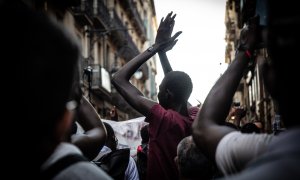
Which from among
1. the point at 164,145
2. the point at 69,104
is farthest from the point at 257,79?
the point at 69,104

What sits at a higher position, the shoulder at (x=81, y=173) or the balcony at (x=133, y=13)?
the balcony at (x=133, y=13)

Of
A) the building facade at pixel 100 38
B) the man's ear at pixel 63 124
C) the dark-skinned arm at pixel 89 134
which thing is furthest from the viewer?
the building facade at pixel 100 38

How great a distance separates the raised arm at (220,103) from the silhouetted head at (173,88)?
121cm

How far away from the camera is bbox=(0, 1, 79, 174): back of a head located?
1032 mm

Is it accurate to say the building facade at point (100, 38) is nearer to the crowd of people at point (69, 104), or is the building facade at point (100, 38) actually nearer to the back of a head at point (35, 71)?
the crowd of people at point (69, 104)

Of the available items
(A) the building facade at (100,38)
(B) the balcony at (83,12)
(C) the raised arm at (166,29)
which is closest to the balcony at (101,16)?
(A) the building facade at (100,38)

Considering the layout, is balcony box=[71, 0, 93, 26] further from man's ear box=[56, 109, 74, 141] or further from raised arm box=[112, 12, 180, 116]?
man's ear box=[56, 109, 74, 141]

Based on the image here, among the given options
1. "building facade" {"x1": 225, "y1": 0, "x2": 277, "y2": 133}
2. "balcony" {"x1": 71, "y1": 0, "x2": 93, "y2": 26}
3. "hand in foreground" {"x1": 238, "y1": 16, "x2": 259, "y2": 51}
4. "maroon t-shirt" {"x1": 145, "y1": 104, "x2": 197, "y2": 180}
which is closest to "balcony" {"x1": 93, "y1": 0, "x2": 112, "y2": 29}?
"balcony" {"x1": 71, "y1": 0, "x2": 93, "y2": 26}

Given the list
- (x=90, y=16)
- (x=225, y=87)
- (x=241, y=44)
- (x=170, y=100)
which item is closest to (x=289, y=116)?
(x=225, y=87)

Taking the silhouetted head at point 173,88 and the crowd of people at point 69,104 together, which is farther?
the silhouetted head at point 173,88

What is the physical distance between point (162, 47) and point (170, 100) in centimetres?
37

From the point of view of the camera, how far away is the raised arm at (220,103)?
1.54 meters

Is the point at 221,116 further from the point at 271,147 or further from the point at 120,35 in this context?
the point at 120,35

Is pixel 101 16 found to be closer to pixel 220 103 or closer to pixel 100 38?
pixel 100 38
